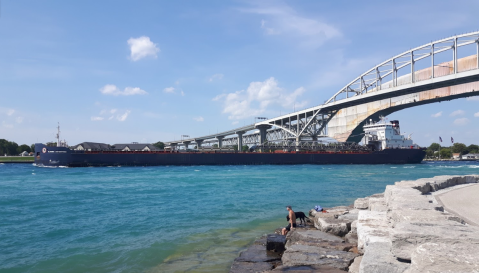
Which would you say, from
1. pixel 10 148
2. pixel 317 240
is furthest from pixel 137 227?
pixel 10 148

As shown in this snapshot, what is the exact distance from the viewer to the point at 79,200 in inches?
661

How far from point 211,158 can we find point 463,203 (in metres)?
45.1

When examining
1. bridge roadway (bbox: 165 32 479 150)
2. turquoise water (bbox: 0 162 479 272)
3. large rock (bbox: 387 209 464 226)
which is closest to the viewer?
large rock (bbox: 387 209 464 226)

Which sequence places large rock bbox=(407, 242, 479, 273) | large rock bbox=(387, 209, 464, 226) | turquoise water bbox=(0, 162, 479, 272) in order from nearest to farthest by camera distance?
large rock bbox=(407, 242, 479, 273) → large rock bbox=(387, 209, 464, 226) → turquoise water bbox=(0, 162, 479, 272)

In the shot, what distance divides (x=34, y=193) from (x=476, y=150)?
431 feet

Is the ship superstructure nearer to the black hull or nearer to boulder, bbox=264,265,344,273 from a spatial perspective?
the black hull

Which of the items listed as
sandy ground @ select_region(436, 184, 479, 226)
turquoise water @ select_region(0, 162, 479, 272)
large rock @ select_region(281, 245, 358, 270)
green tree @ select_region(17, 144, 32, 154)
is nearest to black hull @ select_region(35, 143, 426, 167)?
turquoise water @ select_region(0, 162, 479, 272)

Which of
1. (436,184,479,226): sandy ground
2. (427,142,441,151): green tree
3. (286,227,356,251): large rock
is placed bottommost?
(286,227,356,251): large rock

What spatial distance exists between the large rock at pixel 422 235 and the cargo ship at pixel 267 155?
48692mm

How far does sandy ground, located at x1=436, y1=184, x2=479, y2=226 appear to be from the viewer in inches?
272

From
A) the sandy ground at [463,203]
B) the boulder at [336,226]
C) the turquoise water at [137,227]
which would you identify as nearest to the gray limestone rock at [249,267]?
the turquoise water at [137,227]

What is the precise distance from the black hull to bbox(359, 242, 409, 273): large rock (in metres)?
48.1

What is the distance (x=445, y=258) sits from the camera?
8.53ft

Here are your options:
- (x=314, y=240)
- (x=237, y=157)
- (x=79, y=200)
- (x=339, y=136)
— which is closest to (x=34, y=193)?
(x=79, y=200)
